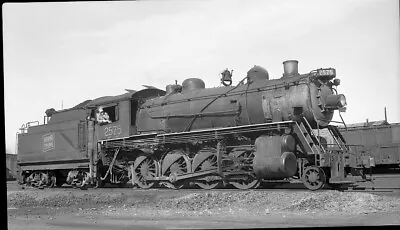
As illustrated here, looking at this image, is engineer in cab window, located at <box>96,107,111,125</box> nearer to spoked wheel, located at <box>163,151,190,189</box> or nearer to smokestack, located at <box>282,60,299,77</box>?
spoked wheel, located at <box>163,151,190,189</box>

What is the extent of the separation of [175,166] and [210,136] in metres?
1.74

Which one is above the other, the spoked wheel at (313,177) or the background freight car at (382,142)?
the background freight car at (382,142)

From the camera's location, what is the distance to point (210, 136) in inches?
574

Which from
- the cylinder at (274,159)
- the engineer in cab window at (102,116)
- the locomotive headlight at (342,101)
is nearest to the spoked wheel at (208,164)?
the cylinder at (274,159)

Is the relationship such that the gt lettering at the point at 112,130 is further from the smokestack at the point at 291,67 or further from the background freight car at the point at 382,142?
the background freight car at the point at 382,142

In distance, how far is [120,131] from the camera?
17.5 meters

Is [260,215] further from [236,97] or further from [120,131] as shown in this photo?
[120,131]

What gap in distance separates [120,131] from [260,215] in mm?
8423

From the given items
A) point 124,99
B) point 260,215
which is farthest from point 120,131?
point 260,215

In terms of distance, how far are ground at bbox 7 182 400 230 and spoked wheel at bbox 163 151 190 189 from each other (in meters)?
1.17

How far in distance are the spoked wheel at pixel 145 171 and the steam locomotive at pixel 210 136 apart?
0.12ft

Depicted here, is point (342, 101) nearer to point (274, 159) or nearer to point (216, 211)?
point (274, 159)

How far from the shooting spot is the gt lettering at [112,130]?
17.5m

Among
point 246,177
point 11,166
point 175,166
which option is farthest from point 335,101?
point 11,166
